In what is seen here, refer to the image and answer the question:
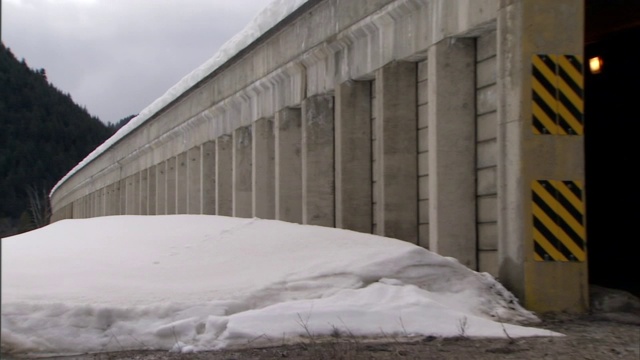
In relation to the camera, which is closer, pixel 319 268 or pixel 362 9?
pixel 319 268

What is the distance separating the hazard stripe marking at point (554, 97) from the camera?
7523 mm

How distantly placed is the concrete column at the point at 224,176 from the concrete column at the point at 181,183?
143 inches

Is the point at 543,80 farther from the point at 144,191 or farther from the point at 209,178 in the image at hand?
the point at 144,191

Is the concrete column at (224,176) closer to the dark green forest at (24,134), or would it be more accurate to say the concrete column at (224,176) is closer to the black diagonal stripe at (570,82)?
the dark green forest at (24,134)

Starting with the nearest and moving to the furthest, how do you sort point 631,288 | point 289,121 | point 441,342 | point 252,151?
point 441,342 → point 631,288 → point 289,121 → point 252,151

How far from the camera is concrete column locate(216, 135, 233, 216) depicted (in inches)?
731

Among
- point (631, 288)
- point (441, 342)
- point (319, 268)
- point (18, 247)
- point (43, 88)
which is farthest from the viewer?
point (43, 88)

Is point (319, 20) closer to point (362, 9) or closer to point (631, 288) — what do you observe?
point (362, 9)

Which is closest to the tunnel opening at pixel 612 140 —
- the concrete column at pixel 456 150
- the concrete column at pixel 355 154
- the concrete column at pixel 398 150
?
the concrete column at pixel 398 150

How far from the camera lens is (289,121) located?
1465 centimetres

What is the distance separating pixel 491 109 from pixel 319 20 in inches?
184

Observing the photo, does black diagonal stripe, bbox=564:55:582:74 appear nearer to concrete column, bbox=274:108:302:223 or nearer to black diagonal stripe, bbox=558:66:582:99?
black diagonal stripe, bbox=558:66:582:99

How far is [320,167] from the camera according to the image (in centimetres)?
1305

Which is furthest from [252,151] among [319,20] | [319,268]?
[319,268]
